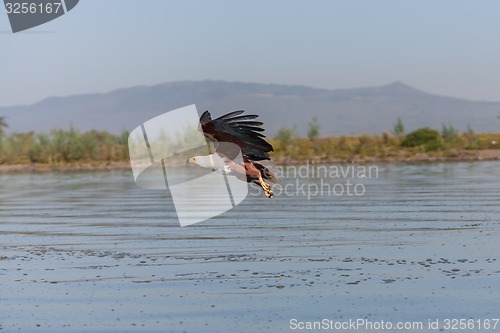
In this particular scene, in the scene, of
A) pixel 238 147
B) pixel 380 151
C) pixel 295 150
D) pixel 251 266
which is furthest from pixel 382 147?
pixel 238 147

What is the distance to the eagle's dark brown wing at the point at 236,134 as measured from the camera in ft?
56.9

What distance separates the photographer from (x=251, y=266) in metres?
19.4

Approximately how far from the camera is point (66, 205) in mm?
37031

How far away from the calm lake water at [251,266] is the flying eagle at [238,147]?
6.23 feet

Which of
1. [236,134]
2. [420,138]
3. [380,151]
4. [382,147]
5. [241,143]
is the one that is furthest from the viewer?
[420,138]

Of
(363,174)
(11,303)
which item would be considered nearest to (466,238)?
(11,303)

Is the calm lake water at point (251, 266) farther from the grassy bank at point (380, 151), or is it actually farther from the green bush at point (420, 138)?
the green bush at point (420, 138)

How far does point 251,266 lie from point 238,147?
2.70 m

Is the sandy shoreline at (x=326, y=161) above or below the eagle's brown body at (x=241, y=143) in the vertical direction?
below

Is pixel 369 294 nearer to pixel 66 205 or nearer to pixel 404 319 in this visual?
pixel 404 319

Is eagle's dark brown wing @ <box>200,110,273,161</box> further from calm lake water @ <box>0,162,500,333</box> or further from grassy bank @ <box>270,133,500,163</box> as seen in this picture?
grassy bank @ <box>270,133,500,163</box>

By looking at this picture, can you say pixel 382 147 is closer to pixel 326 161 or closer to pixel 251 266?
pixel 326 161

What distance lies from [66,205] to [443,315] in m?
24.1

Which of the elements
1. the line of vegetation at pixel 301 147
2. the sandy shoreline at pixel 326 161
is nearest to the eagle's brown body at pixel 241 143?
the sandy shoreline at pixel 326 161
